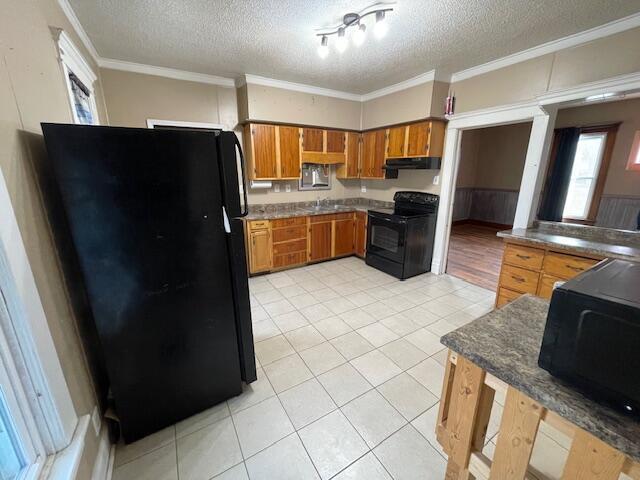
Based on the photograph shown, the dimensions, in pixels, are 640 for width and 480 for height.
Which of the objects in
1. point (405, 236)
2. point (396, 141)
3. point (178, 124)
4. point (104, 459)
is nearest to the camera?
point (104, 459)

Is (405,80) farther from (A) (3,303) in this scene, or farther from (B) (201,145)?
(A) (3,303)

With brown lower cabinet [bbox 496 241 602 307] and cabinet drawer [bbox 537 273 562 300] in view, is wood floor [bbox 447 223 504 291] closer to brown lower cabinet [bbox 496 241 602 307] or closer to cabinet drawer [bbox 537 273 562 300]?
brown lower cabinet [bbox 496 241 602 307]

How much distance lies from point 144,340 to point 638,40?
412cm

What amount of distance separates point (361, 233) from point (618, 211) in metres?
4.81

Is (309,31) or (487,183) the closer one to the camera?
(309,31)

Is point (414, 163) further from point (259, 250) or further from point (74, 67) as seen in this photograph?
point (74, 67)

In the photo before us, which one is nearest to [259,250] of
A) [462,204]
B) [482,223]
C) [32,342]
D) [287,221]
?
[287,221]

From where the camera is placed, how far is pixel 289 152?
396cm

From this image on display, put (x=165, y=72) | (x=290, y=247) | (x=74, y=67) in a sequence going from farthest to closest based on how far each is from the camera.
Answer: (x=290, y=247), (x=165, y=72), (x=74, y=67)

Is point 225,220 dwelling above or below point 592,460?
above

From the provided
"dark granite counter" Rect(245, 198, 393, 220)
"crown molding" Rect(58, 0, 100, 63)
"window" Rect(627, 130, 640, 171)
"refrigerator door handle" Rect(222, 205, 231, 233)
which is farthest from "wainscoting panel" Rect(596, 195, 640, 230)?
"crown molding" Rect(58, 0, 100, 63)

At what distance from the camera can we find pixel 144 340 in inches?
55.7

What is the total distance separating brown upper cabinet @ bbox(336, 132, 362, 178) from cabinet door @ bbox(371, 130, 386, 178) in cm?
41

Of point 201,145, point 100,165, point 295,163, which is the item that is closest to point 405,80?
point 295,163
